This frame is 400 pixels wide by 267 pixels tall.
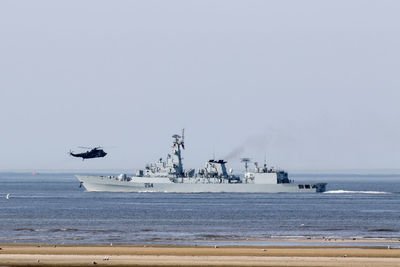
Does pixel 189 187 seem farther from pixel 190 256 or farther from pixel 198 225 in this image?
pixel 190 256

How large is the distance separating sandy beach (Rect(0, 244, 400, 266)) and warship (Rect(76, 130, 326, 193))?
120 m

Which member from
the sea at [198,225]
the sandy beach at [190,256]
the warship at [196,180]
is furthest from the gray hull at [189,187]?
the sandy beach at [190,256]

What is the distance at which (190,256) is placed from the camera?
53812mm

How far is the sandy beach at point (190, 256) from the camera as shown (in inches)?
1965

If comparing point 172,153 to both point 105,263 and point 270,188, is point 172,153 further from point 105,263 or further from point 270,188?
point 105,263

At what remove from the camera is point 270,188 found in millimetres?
180750

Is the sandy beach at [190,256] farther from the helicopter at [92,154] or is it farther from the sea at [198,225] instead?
the helicopter at [92,154]

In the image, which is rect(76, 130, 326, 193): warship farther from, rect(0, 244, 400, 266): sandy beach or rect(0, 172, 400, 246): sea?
rect(0, 244, 400, 266): sandy beach

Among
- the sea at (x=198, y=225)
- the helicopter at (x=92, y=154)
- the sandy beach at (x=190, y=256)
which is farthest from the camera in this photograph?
A: the helicopter at (x=92, y=154)

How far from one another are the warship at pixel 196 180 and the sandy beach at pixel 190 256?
11993 centimetres

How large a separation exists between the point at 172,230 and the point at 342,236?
45.6 ft

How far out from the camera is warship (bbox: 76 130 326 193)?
595 feet

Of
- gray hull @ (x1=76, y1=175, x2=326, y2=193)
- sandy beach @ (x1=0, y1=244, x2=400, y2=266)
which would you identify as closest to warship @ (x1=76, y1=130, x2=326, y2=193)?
gray hull @ (x1=76, y1=175, x2=326, y2=193)

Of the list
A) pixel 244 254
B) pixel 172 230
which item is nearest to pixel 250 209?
pixel 172 230
